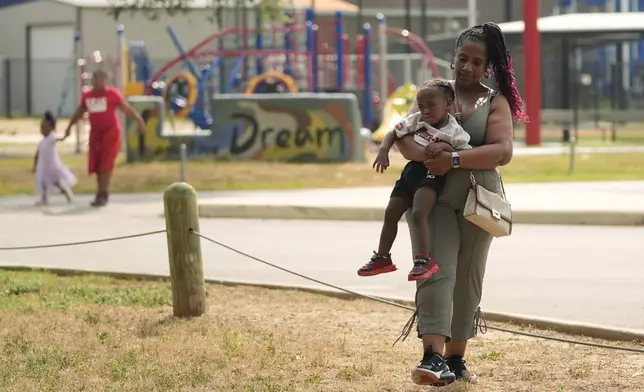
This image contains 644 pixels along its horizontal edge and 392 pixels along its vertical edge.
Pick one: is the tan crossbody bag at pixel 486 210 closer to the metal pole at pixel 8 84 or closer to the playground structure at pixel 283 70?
the playground structure at pixel 283 70

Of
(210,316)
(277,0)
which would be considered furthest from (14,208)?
(277,0)

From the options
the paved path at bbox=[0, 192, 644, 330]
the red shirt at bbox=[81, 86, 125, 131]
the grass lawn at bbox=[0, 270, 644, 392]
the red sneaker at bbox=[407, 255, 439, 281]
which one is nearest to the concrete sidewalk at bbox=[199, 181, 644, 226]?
the paved path at bbox=[0, 192, 644, 330]

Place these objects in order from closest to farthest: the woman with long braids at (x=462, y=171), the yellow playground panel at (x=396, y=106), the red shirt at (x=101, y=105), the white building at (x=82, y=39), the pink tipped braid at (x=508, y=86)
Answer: the woman with long braids at (x=462, y=171), the pink tipped braid at (x=508, y=86), the red shirt at (x=101, y=105), the yellow playground panel at (x=396, y=106), the white building at (x=82, y=39)

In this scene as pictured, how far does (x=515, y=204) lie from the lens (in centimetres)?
1744

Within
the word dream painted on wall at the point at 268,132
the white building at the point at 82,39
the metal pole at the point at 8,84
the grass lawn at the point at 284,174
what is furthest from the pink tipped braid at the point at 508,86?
the metal pole at the point at 8,84

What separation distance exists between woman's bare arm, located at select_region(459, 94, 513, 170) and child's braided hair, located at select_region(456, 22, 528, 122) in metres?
0.11

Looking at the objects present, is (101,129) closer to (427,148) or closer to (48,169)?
(48,169)

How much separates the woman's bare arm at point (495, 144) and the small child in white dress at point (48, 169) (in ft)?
44.0

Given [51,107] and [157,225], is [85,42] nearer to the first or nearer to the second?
[51,107]

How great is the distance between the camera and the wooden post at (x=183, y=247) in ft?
30.8

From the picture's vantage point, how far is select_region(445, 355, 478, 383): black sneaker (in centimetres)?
734

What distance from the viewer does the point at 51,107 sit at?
58.8 m

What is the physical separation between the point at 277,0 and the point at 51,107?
1008 inches

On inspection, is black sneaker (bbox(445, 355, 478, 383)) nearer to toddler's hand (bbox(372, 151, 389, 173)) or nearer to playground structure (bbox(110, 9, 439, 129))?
toddler's hand (bbox(372, 151, 389, 173))
